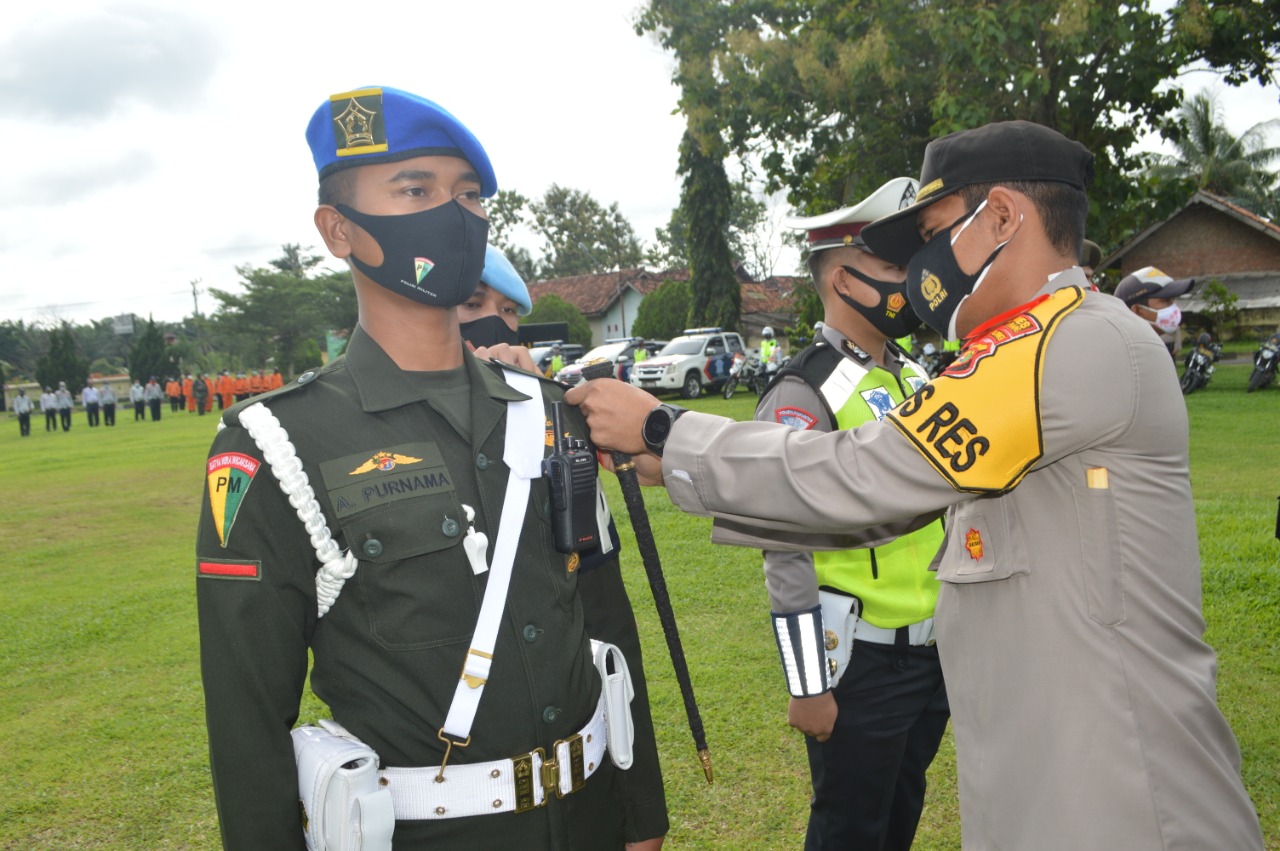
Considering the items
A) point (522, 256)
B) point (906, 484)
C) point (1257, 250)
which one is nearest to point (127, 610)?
point (906, 484)

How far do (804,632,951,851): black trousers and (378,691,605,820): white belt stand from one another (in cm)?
112

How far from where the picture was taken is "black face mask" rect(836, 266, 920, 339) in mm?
3047

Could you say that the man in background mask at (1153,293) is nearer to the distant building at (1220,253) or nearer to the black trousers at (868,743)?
the black trousers at (868,743)

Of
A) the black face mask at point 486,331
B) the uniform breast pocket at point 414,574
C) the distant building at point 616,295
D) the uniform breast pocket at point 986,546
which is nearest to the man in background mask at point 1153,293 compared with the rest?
the black face mask at point 486,331

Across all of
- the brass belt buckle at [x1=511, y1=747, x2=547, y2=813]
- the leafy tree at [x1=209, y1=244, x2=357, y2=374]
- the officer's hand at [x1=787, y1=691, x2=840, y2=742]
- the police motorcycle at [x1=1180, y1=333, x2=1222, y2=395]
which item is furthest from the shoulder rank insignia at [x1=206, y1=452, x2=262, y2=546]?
the leafy tree at [x1=209, y1=244, x2=357, y2=374]

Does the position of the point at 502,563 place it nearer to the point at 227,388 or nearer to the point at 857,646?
the point at 857,646

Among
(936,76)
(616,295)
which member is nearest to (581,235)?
(616,295)

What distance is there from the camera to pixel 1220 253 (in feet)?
112

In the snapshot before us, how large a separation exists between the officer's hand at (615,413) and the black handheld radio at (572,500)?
0.20 m

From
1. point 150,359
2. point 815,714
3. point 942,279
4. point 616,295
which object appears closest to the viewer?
point 942,279

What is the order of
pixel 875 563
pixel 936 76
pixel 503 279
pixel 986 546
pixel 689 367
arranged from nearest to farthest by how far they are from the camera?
1. pixel 986 546
2. pixel 875 563
3. pixel 503 279
4. pixel 936 76
5. pixel 689 367

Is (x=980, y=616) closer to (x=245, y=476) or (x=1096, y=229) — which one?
(x=245, y=476)

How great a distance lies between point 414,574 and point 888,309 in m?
1.89

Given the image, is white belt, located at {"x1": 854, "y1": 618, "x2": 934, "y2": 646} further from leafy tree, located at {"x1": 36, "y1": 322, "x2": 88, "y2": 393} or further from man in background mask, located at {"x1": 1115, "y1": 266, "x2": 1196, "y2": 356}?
leafy tree, located at {"x1": 36, "y1": 322, "x2": 88, "y2": 393}
